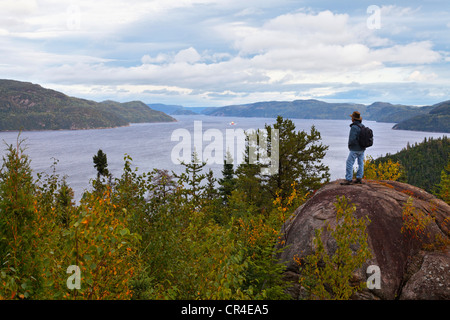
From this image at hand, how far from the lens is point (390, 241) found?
1079 centimetres

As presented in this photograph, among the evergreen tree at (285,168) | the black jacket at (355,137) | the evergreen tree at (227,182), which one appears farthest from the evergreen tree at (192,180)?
the evergreen tree at (227,182)

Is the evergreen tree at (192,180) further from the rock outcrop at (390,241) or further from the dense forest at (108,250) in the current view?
the rock outcrop at (390,241)

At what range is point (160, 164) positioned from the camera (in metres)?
125

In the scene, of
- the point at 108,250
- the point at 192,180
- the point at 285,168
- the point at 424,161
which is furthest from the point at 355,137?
the point at 424,161

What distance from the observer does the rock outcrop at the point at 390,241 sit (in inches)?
389

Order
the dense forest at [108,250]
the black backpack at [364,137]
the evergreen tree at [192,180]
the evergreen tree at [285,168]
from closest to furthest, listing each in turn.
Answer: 1. the dense forest at [108,250]
2. the evergreen tree at [192,180]
3. the black backpack at [364,137]
4. the evergreen tree at [285,168]

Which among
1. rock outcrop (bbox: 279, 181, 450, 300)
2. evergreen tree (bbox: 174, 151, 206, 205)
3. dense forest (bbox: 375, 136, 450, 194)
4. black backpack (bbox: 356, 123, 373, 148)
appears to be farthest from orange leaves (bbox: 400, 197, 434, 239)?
dense forest (bbox: 375, 136, 450, 194)

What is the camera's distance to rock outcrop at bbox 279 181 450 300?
32.4 feet

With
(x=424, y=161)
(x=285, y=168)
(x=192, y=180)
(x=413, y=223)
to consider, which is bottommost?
(x=424, y=161)

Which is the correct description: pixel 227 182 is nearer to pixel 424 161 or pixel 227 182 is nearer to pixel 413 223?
pixel 413 223

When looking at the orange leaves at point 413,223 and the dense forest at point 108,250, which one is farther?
the orange leaves at point 413,223
